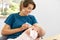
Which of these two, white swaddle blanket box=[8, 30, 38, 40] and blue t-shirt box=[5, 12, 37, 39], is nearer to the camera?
white swaddle blanket box=[8, 30, 38, 40]

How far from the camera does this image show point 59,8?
2.92 metres

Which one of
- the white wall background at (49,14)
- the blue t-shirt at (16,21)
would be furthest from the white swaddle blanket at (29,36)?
the white wall background at (49,14)

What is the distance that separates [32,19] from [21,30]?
0.23m

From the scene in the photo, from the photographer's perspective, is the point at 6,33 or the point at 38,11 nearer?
the point at 6,33

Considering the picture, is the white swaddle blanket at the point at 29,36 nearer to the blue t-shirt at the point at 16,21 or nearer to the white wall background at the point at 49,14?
the blue t-shirt at the point at 16,21

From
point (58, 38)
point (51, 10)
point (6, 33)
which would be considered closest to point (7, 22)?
point (6, 33)

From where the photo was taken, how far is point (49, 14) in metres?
2.88

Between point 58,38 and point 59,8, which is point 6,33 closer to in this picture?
point 58,38

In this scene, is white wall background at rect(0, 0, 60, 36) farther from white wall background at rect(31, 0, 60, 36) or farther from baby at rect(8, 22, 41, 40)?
baby at rect(8, 22, 41, 40)

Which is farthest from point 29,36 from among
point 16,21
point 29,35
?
point 16,21

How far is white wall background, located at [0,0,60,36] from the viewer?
2.83 metres

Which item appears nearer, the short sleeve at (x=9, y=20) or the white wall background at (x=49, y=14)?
the short sleeve at (x=9, y=20)

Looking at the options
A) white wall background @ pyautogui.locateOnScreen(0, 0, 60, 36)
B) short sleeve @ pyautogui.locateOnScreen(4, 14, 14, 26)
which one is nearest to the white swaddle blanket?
short sleeve @ pyautogui.locateOnScreen(4, 14, 14, 26)

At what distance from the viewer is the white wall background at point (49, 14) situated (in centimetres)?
283
